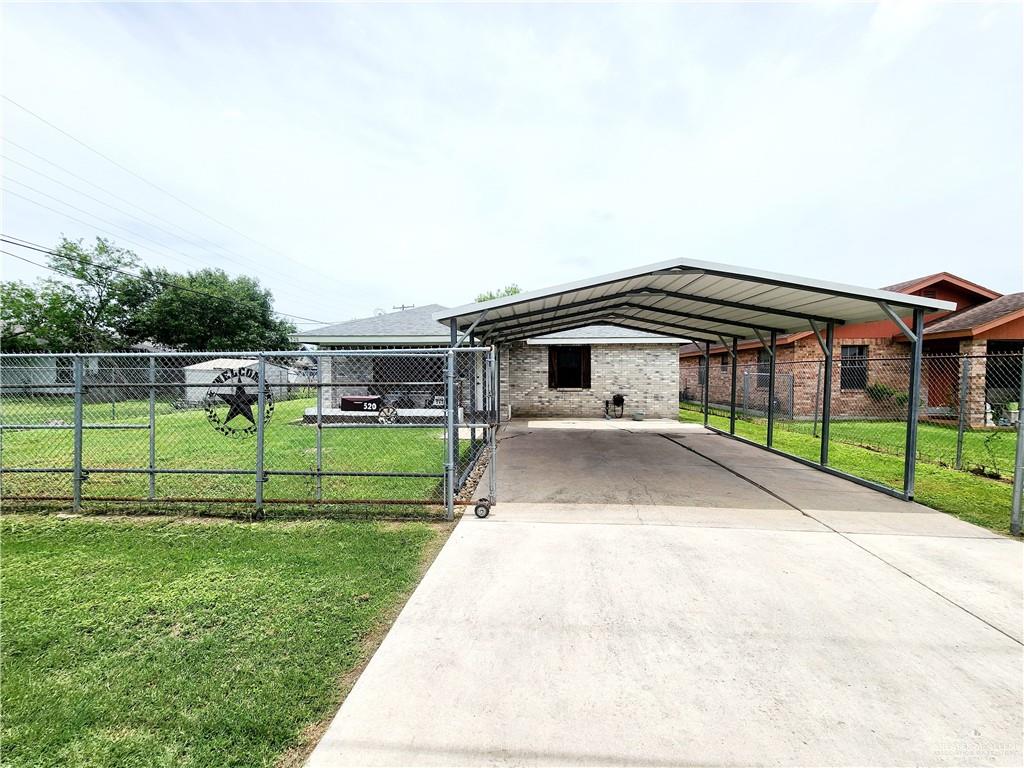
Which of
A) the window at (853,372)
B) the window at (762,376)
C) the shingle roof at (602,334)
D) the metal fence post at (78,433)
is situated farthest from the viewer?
the window at (762,376)

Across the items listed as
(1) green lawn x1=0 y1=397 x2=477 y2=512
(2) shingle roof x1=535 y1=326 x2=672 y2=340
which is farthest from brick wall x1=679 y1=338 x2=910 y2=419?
(1) green lawn x1=0 y1=397 x2=477 y2=512

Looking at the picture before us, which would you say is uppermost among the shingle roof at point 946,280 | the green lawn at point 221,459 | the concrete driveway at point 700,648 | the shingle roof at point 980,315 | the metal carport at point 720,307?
the shingle roof at point 946,280

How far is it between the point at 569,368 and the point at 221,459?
11199 millimetres

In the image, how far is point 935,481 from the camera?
700 centimetres

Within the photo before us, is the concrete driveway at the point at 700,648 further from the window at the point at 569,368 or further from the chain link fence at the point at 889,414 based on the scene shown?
the window at the point at 569,368

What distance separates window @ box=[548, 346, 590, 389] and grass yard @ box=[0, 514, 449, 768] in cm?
1183

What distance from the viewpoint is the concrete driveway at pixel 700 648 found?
6.63 ft

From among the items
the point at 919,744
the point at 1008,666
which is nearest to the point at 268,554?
the point at 919,744

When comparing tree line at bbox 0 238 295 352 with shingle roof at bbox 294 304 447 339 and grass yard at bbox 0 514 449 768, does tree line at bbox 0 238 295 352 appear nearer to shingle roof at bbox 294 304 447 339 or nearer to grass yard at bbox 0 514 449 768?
shingle roof at bbox 294 304 447 339

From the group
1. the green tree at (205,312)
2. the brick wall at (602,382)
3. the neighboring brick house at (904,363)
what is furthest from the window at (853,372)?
the green tree at (205,312)

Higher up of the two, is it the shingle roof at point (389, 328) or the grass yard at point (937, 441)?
the shingle roof at point (389, 328)

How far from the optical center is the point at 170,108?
12.8 meters

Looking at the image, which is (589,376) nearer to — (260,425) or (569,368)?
(569,368)

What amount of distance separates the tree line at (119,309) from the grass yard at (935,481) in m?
38.2
